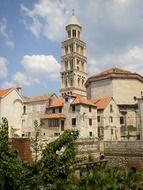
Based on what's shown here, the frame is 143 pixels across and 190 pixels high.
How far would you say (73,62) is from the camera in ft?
270

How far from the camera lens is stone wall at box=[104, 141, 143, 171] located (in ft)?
97.4

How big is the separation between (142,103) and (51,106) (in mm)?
14275

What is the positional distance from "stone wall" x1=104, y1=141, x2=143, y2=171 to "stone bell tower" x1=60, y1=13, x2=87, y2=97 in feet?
162

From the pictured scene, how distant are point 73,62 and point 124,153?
54.1 metres

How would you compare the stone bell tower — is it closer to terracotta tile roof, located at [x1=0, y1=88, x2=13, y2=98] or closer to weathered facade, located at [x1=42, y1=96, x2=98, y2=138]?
weathered facade, located at [x1=42, y1=96, x2=98, y2=138]

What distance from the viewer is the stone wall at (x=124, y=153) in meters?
29.7

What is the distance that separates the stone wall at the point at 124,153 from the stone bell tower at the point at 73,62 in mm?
49382

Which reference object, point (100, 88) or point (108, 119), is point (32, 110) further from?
point (108, 119)

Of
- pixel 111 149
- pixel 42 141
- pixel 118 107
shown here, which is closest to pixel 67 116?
pixel 118 107

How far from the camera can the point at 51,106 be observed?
153 ft

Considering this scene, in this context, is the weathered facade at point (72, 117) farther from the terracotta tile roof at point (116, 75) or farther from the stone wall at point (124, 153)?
the stone wall at point (124, 153)

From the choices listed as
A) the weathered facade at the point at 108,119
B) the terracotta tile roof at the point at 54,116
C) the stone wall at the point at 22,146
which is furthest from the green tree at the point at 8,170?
the weathered facade at the point at 108,119

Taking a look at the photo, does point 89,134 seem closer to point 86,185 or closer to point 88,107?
point 88,107

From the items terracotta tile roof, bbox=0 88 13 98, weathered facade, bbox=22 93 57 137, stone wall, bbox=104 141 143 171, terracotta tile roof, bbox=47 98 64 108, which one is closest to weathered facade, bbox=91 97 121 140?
terracotta tile roof, bbox=47 98 64 108
